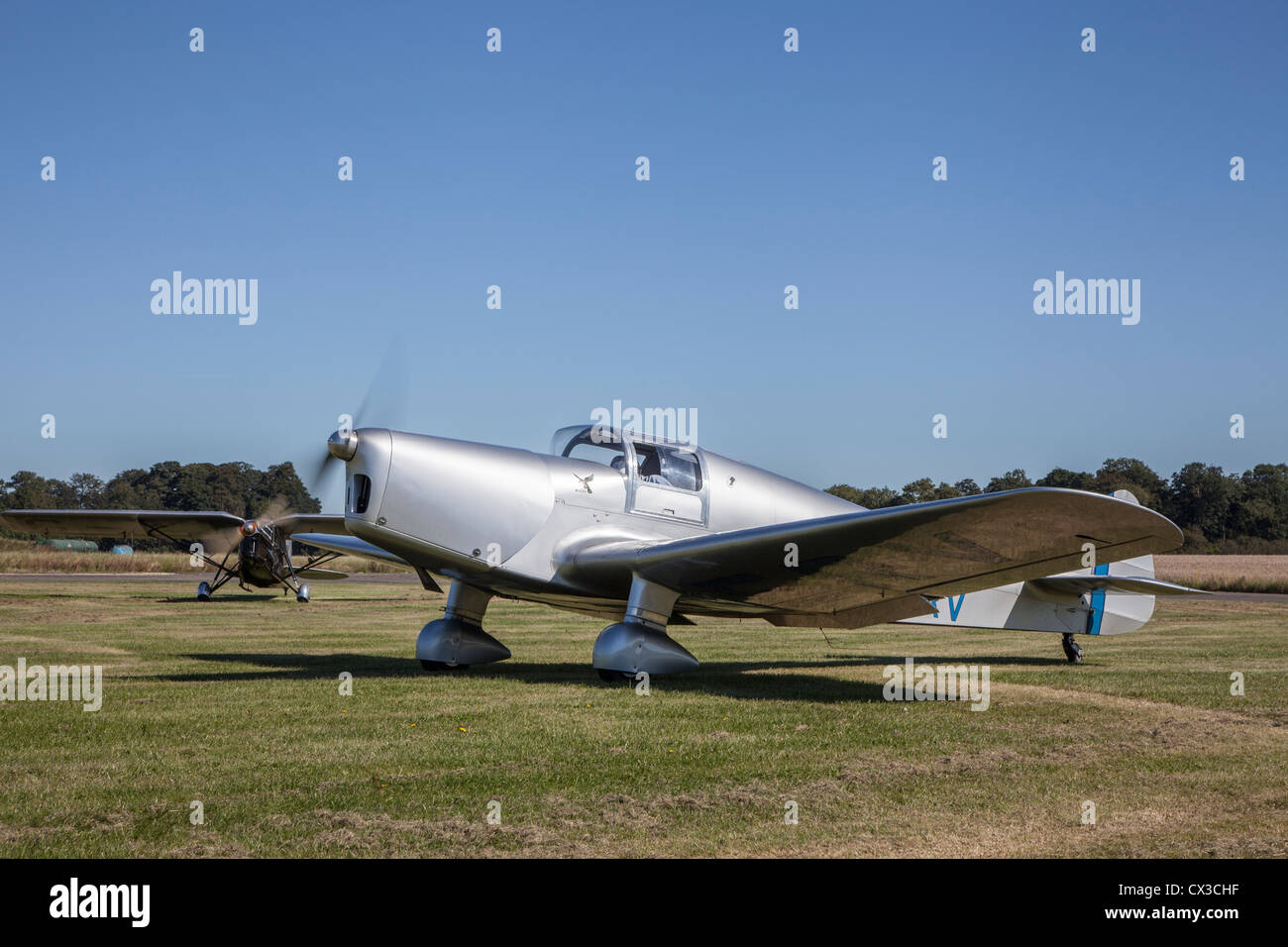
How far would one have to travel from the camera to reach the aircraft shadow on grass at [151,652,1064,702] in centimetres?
956

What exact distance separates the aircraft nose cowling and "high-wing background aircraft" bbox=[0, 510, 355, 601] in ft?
57.2

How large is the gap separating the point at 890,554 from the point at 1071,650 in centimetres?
546

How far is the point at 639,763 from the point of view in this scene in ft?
19.0

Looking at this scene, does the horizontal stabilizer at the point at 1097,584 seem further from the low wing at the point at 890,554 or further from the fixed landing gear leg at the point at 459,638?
the fixed landing gear leg at the point at 459,638

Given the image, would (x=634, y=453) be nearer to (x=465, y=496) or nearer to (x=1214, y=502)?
(x=465, y=496)

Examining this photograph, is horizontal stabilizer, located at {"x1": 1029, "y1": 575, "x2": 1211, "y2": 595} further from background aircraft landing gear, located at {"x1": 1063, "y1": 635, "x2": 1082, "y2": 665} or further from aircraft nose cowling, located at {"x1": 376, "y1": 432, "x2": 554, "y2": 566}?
aircraft nose cowling, located at {"x1": 376, "y1": 432, "x2": 554, "y2": 566}

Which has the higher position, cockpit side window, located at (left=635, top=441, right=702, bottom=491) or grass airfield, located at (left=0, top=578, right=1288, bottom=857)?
cockpit side window, located at (left=635, top=441, right=702, bottom=491)

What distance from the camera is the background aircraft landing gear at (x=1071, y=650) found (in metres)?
12.8

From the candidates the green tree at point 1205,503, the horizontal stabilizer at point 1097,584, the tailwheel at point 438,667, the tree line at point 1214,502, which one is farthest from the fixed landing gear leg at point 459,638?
the green tree at point 1205,503

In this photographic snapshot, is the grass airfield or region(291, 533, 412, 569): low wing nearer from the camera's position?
the grass airfield

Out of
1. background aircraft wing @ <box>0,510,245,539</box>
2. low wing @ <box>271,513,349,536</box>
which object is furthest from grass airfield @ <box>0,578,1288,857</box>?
background aircraft wing @ <box>0,510,245,539</box>

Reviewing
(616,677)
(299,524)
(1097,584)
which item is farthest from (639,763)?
(299,524)

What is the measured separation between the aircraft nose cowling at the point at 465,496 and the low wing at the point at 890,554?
2.19ft
